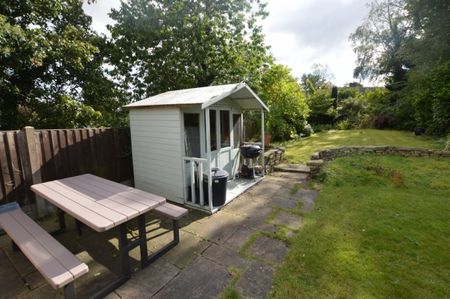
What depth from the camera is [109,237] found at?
3.62 metres

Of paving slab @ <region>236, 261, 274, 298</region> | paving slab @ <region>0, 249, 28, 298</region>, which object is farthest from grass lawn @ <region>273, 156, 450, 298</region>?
paving slab @ <region>0, 249, 28, 298</region>

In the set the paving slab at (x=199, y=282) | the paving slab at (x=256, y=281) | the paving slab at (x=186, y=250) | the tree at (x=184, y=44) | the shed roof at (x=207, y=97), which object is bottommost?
the paving slab at (x=256, y=281)

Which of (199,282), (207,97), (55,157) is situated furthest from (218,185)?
(55,157)

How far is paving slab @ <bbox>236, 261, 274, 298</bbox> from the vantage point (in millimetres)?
2469

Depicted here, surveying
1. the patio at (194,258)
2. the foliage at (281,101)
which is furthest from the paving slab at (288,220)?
the foliage at (281,101)

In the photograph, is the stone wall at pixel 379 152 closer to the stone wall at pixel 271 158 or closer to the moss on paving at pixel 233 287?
the stone wall at pixel 271 158

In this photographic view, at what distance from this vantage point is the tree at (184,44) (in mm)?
9141

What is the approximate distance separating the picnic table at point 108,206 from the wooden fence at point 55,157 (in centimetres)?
113

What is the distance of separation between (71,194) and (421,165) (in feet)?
29.5

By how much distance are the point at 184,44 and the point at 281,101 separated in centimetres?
632

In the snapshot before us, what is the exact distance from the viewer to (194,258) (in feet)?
10.1

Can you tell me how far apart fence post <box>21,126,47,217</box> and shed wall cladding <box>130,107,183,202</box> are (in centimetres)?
189

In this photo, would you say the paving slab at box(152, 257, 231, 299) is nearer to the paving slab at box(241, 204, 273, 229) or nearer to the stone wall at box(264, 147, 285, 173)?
the paving slab at box(241, 204, 273, 229)

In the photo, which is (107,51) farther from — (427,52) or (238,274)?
(427,52)
